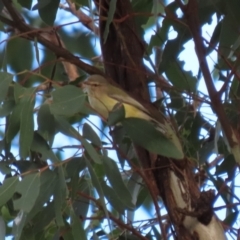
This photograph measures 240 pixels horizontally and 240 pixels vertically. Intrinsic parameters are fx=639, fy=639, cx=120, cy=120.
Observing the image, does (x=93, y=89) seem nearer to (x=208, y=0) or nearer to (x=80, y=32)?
(x=208, y=0)

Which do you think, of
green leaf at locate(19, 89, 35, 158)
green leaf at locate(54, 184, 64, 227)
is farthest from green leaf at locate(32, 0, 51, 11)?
green leaf at locate(54, 184, 64, 227)

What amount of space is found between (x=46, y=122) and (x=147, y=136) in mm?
162

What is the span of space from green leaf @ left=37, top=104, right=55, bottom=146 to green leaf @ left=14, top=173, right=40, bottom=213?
0.09 m

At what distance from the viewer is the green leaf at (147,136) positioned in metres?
0.93

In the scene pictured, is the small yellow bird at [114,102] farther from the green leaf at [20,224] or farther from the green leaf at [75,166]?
the green leaf at [20,224]

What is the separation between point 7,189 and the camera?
3.10 ft

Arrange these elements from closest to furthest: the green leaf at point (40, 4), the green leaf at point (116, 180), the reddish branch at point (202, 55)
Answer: the reddish branch at point (202, 55)
the green leaf at point (116, 180)
the green leaf at point (40, 4)

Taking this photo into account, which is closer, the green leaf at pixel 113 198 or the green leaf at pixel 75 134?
the green leaf at pixel 75 134

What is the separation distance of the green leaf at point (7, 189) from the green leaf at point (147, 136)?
0.61ft

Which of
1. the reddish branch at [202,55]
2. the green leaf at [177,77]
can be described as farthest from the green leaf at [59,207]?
the green leaf at [177,77]

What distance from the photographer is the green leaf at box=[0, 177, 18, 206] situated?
938mm

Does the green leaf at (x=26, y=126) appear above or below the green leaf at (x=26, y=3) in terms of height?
below

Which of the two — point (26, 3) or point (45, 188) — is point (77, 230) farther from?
point (26, 3)

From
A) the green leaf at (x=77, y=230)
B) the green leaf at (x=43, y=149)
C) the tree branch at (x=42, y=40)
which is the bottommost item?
the green leaf at (x=77, y=230)
